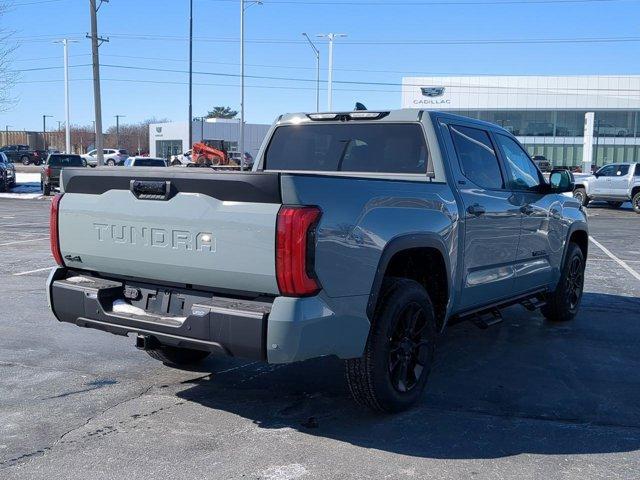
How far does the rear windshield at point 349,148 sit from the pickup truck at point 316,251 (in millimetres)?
12

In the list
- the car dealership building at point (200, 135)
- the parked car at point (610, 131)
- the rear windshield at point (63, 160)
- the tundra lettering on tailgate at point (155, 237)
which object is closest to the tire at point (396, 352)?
the tundra lettering on tailgate at point (155, 237)

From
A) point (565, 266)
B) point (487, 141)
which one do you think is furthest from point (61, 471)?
point (565, 266)

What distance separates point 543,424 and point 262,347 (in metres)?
2.03

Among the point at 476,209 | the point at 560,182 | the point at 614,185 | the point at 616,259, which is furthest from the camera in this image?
the point at 614,185

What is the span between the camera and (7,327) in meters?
7.18

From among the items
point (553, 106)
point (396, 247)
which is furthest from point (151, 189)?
point (553, 106)

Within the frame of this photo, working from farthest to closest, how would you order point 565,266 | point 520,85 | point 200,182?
point 520,85 → point 565,266 → point 200,182

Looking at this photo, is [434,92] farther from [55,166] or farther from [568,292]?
[568,292]

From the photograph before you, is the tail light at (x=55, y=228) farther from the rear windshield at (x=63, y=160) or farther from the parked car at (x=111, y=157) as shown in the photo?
the parked car at (x=111, y=157)

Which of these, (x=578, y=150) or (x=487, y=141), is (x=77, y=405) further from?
(x=578, y=150)

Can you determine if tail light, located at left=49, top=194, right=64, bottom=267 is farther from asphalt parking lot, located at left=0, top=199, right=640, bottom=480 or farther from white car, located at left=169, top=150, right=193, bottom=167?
white car, located at left=169, top=150, right=193, bottom=167

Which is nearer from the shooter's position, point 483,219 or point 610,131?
point 483,219

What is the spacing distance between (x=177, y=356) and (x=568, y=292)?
4336 millimetres

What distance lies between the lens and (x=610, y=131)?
71688 millimetres
